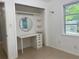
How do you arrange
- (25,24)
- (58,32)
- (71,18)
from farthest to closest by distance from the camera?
(25,24) < (58,32) < (71,18)

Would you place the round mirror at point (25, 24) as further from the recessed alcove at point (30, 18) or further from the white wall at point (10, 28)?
the white wall at point (10, 28)

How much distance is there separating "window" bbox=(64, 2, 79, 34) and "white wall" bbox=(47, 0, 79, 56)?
178mm

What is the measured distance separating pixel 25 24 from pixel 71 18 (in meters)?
2.14

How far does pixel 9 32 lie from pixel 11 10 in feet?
2.54

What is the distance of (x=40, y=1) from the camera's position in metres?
4.35

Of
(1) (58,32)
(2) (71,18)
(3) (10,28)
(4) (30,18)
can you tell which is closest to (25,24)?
(4) (30,18)

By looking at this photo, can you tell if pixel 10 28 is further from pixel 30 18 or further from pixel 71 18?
pixel 71 18

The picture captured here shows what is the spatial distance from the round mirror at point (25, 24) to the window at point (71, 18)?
1.76 meters

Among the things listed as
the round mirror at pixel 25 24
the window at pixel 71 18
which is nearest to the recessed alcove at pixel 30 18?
the round mirror at pixel 25 24

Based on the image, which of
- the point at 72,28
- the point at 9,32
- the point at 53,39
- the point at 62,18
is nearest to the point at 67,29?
the point at 72,28

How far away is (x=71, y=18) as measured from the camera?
377 cm

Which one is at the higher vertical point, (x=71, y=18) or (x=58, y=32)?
(x=71, y=18)

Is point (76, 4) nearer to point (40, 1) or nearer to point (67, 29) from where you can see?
point (67, 29)

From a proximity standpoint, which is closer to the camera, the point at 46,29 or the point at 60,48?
the point at 60,48
